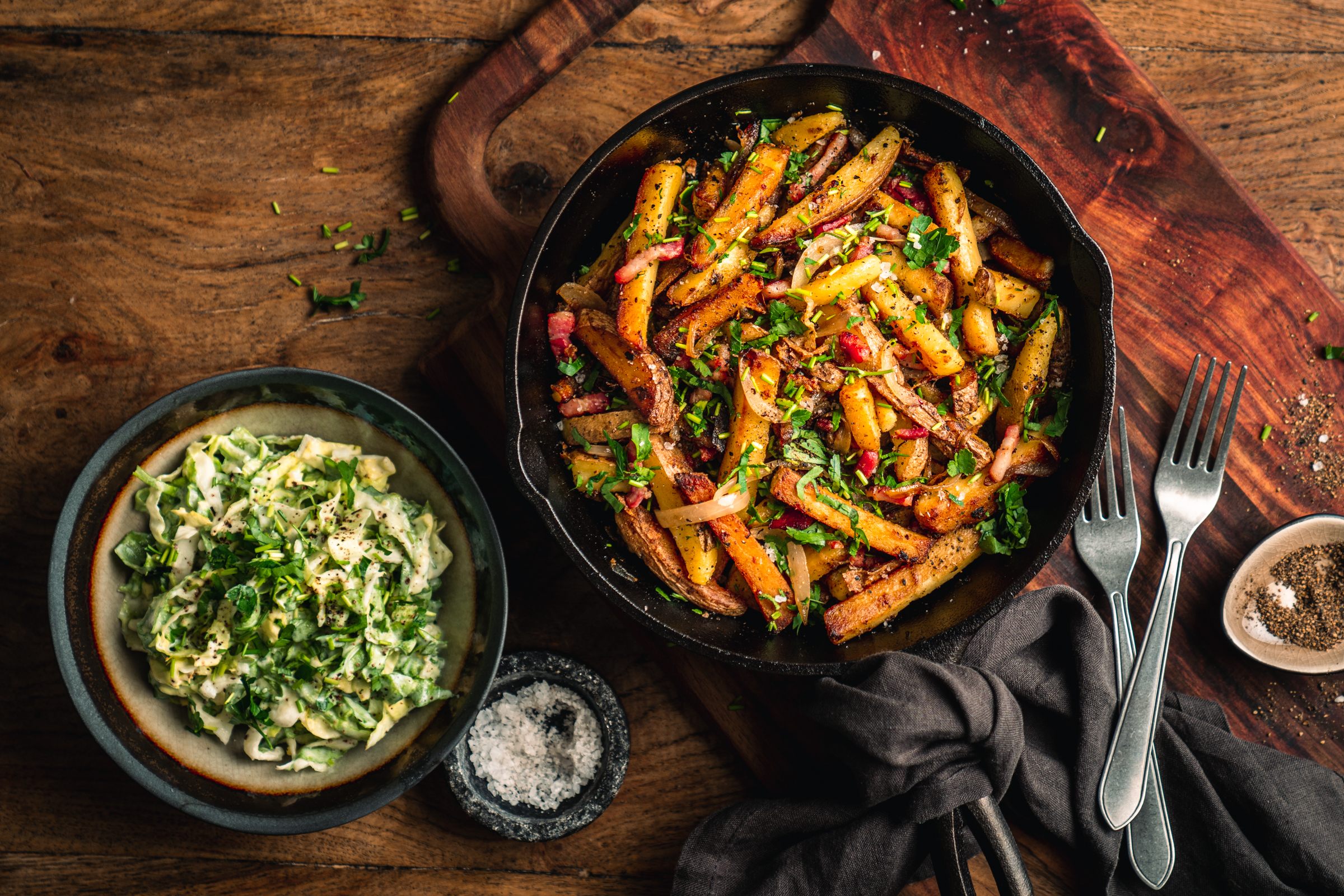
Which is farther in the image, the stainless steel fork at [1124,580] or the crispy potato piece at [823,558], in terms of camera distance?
the stainless steel fork at [1124,580]

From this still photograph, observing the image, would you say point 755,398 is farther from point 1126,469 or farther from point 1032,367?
point 1126,469

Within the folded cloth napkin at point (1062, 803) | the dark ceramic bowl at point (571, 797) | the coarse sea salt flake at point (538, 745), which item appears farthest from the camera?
the coarse sea salt flake at point (538, 745)

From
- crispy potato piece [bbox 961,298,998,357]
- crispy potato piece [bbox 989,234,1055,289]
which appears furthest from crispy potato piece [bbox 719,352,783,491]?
crispy potato piece [bbox 989,234,1055,289]

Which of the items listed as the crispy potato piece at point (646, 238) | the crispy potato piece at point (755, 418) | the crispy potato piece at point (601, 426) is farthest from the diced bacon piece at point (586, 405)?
the crispy potato piece at point (755, 418)

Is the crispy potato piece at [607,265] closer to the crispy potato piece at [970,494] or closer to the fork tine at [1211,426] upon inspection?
the crispy potato piece at [970,494]

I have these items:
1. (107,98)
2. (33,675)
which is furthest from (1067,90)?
(33,675)

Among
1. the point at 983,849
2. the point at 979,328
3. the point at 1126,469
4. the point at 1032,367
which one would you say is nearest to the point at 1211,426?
the point at 1126,469

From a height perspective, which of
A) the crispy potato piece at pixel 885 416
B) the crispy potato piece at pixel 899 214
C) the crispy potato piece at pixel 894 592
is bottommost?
the crispy potato piece at pixel 894 592
